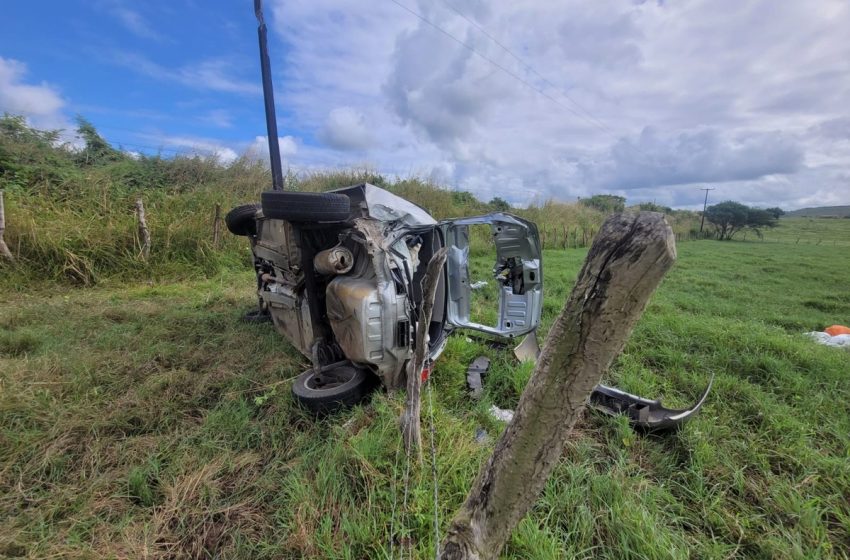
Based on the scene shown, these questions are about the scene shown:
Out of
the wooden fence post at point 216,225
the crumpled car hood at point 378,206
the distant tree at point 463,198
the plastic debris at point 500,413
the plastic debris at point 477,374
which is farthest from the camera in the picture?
the distant tree at point 463,198

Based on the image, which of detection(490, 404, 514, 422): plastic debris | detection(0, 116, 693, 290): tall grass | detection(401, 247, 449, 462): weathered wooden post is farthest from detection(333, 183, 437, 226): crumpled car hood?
detection(0, 116, 693, 290): tall grass

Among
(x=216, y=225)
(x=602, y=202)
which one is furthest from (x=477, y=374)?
(x=602, y=202)

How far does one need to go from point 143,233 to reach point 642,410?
8.35 m

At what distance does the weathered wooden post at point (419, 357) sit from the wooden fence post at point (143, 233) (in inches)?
282

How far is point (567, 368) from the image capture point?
2.99 feet

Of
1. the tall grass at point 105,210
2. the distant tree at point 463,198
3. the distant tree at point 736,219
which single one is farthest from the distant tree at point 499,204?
the distant tree at point 736,219

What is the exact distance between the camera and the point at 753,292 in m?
7.54

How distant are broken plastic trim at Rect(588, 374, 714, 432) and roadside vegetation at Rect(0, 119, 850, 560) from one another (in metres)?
0.08

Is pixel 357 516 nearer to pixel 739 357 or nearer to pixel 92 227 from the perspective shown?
pixel 739 357

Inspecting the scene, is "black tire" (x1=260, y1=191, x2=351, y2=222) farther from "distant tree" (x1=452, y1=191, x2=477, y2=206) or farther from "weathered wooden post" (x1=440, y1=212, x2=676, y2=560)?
"distant tree" (x1=452, y1=191, x2=477, y2=206)

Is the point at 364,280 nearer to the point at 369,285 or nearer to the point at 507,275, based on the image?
the point at 369,285

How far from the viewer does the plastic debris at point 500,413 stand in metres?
2.58

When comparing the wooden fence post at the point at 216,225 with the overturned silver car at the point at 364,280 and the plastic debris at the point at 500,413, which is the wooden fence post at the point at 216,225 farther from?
the plastic debris at the point at 500,413

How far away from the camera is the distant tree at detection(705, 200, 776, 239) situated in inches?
1273
